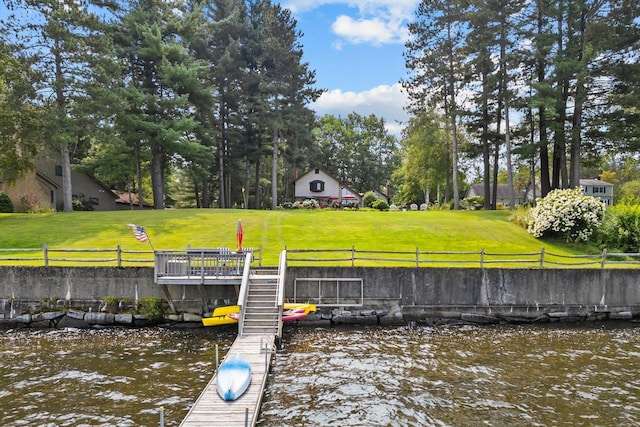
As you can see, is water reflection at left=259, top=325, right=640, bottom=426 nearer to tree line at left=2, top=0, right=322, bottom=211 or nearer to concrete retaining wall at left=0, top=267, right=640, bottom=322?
concrete retaining wall at left=0, top=267, right=640, bottom=322

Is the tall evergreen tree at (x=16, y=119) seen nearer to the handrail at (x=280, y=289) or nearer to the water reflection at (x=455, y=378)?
the handrail at (x=280, y=289)

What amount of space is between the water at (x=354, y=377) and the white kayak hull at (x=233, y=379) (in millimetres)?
679

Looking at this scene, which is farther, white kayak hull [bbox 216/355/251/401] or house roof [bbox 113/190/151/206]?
Answer: house roof [bbox 113/190/151/206]

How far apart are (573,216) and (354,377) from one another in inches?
743

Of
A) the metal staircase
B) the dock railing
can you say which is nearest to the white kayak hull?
the metal staircase

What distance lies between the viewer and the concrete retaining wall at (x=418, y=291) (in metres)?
16.2

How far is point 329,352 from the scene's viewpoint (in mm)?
12969

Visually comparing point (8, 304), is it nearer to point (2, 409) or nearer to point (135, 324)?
point (135, 324)

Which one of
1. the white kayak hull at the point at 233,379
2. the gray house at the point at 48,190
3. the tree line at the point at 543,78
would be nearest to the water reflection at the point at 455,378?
the white kayak hull at the point at 233,379

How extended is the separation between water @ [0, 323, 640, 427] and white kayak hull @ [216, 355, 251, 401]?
2.23 ft

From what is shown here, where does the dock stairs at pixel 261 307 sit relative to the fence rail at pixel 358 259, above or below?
below

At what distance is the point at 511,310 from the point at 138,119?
31.0 metres

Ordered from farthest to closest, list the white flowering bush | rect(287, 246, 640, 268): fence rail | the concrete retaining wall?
the white flowering bush → rect(287, 246, 640, 268): fence rail → the concrete retaining wall

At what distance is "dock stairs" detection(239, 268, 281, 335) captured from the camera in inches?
537
